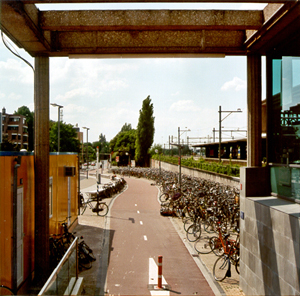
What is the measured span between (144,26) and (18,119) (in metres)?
69.0

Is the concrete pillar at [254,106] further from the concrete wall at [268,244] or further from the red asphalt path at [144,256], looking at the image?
the red asphalt path at [144,256]

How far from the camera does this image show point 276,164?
6.14 m

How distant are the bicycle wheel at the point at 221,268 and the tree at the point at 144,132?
52.6m

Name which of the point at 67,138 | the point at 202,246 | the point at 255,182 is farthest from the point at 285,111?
the point at 67,138

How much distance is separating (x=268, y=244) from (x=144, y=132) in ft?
181

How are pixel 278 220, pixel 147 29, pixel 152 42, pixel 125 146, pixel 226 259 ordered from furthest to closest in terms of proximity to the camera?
pixel 125 146 → pixel 226 259 → pixel 152 42 → pixel 147 29 → pixel 278 220

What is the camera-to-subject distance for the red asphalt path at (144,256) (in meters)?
6.62

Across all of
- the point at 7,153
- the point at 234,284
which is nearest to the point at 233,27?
the point at 7,153

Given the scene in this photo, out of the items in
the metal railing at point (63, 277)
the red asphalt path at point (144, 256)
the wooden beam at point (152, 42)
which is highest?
the wooden beam at point (152, 42)

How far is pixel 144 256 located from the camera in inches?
340

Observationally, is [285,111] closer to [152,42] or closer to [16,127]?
[152,42]

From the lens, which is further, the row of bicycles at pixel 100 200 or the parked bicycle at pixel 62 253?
the row of bicycles at pixel 100 200

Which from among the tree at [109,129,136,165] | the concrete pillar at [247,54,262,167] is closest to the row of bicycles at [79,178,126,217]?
the concrete pillar at [247,54,262,167]

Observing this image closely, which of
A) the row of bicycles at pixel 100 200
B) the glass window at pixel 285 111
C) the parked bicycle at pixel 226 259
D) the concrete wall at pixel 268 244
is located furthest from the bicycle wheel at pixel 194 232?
the row of bicycles at pixel 100 200
